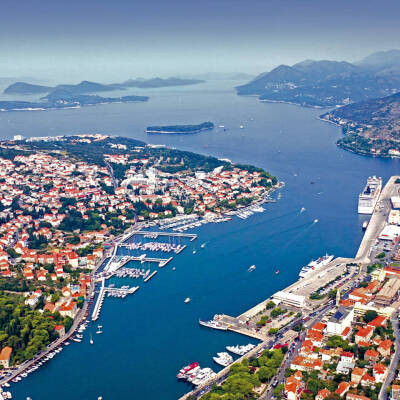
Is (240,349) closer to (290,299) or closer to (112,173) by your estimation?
(290,299)

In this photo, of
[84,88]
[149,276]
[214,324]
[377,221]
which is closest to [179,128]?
[377,221]

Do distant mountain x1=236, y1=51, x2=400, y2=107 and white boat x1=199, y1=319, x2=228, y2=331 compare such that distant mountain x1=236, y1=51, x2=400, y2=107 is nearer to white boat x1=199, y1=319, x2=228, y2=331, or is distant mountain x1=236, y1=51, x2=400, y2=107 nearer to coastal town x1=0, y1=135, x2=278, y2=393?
coastal town x1=0, y1=135, x2=278, y2=393

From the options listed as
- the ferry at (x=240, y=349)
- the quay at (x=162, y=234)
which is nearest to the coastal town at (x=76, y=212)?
the quay at (x=162, y=234)

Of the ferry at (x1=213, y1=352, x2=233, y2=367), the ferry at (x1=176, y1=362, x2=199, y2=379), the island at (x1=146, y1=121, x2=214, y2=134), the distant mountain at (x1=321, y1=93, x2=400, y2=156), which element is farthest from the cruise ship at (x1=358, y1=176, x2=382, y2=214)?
the island at (x1=146, y1=121, x2=214, y2=134)

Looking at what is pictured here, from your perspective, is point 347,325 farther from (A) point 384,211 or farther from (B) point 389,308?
(A) point 384,211

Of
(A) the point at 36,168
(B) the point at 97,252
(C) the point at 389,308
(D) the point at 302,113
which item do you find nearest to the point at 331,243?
(C) the point at 389,308

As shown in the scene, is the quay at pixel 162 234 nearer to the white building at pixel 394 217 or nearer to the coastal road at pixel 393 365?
the white building at pixel 394 217
